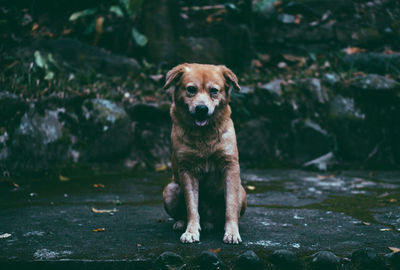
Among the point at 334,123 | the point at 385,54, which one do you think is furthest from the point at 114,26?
the point at 385,54

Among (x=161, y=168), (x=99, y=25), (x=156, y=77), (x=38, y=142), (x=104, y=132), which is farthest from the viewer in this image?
(x=99, y=25)

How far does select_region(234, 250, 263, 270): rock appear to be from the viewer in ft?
8.33

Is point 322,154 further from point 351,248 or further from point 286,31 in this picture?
point 351,248

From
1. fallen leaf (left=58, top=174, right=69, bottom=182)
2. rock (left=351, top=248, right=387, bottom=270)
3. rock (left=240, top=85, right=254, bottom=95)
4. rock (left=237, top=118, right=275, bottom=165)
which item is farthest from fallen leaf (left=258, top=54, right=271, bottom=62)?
rock (left=351, top=248, right=387, bottom=270)

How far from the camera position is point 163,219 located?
150 inches

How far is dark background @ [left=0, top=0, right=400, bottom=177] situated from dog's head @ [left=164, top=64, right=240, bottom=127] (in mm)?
3221

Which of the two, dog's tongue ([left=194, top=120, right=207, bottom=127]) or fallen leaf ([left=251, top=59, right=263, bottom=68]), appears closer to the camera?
dog's tongue ([left=194, top=120, right=207, bottom=127])

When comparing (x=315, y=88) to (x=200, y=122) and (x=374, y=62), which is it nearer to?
(x=374, y=62)

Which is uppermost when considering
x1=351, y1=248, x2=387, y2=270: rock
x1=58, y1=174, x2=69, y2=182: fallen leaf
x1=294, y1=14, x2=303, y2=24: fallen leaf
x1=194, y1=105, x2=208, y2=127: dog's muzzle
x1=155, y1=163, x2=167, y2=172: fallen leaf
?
x1=294, y1=14, x2=303, y2=24: fallen leaf

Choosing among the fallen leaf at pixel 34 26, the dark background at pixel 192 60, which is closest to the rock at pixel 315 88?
the dark background at pixel 192 60

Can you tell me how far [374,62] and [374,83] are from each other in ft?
3.48

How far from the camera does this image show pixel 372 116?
22.8ft

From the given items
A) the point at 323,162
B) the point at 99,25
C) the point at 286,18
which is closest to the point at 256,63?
the point at 286,18

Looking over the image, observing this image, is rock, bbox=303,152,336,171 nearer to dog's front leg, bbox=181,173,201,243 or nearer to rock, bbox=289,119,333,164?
rock, bbox=289,119,333,164
